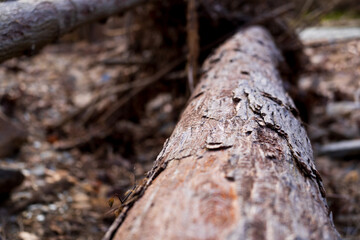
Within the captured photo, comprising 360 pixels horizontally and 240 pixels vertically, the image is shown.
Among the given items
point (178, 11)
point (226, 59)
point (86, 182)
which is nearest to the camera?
point (226, 59)

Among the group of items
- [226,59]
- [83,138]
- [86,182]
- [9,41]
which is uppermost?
[9,41]

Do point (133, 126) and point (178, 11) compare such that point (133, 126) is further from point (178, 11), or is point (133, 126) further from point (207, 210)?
point (207, 210)

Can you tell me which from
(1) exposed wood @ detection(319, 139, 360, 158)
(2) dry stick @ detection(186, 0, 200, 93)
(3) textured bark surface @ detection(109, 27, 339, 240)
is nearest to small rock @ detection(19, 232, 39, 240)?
(3) textured bark surface @ detection(109, 27, 339, 240)

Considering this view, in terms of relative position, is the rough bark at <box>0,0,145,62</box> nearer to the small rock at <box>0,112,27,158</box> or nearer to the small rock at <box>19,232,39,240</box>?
the small rock at <box>19,232,39,240</box>

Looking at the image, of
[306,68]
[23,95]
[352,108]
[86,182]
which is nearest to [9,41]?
[86,182]

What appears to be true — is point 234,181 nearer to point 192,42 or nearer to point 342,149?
point 192,42

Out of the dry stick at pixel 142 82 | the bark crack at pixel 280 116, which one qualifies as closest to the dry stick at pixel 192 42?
the dry stick at pixel 142 82
